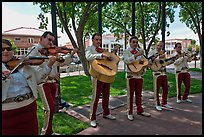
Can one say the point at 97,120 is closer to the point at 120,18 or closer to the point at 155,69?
the point at 155,69

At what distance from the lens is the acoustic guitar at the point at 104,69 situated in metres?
3.98

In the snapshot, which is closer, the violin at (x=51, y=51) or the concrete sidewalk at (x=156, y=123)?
the violin at (x=51, y=51)

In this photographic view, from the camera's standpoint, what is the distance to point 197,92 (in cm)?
737

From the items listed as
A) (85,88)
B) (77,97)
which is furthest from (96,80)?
(85,88)

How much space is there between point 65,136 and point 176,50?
3.66m

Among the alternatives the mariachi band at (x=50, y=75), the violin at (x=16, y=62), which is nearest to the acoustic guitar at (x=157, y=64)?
the mariachi band at (x=50, y=75)

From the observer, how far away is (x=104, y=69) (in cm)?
406

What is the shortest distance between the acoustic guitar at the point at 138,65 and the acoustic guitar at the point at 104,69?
43cm

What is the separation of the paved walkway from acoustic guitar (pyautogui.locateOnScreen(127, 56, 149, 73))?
104 centimetres

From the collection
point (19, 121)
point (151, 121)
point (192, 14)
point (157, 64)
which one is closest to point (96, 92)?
point (151, 121)

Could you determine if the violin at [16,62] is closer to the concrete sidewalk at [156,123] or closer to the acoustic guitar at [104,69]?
the acoustic guitar at [104,69]

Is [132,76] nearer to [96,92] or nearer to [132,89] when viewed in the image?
[132,89]

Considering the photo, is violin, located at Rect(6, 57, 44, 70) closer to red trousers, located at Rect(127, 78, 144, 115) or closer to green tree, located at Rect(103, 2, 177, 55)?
red trousers, located at Rect(127, 78, 144, 115)

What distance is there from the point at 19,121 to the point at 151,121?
2887 millimetres
